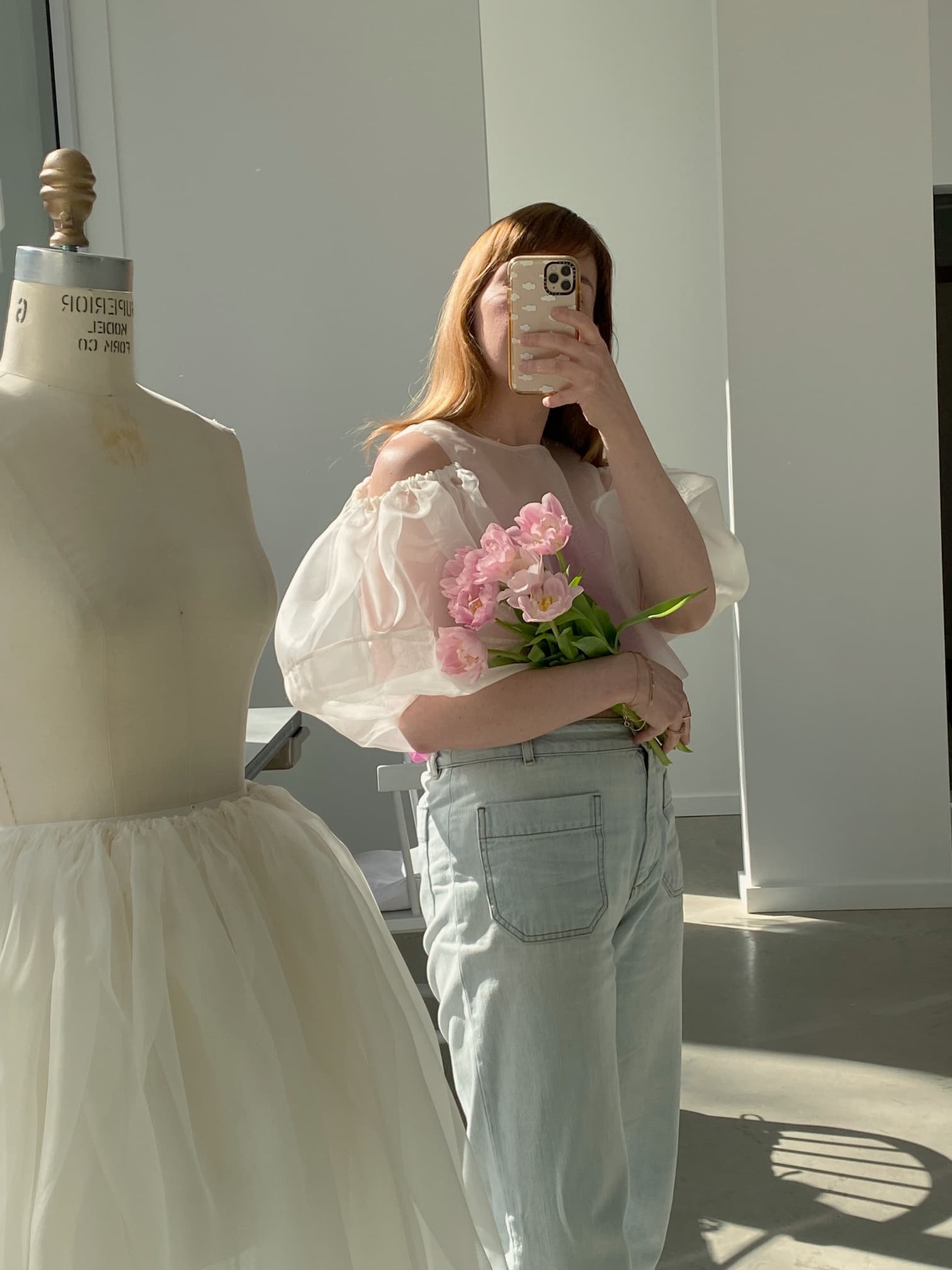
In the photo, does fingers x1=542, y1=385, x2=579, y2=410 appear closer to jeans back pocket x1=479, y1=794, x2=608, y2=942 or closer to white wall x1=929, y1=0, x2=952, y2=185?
jeans back pocket x1=479, y1=794, x2=608, y2=942

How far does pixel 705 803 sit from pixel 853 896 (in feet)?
5.20

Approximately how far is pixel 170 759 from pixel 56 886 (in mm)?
134

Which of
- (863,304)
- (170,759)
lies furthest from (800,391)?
(170,759)

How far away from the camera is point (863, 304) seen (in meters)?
3.88

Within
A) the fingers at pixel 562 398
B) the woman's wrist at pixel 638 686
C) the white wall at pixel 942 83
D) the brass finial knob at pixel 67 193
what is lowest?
the woman's wrist at pixel 638 686

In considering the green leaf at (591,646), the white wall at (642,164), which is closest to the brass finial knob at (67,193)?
the green leaf at (591,646)

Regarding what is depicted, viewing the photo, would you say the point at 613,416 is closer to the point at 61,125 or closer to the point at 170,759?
the point at 170,759

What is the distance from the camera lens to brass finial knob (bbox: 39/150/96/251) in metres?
0.96

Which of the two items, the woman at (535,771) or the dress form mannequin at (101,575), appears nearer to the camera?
the dress form mannequin at (101,575)

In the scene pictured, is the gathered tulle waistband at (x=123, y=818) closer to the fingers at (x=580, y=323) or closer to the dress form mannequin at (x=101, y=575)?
the dress form mannequin at (x=101, y=575)

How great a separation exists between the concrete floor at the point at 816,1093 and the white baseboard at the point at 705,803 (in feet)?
4.65

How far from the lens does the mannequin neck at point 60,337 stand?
97cm

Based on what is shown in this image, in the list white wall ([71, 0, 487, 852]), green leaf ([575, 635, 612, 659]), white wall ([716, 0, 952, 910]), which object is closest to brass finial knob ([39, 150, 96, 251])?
green leaf ([575, 635, 612, 659])

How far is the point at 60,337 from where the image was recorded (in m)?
0.97
